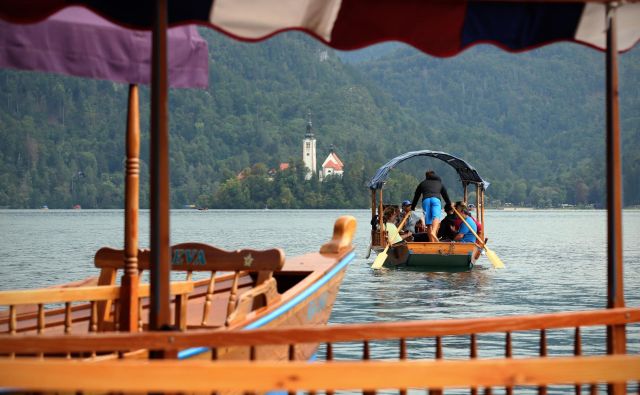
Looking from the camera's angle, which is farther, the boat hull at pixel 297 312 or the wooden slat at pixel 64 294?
the boat hull at pixel 297 312

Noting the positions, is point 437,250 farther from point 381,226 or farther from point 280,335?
point 280,335

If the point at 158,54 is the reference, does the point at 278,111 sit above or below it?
above

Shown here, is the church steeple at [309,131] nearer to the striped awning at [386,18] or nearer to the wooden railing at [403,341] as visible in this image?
the striped awning at [386,18]

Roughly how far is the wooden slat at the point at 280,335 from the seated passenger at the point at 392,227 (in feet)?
68.8

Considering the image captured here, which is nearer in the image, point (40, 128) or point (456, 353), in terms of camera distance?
point (456, 353)

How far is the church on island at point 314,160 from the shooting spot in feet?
532

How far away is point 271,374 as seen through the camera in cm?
352

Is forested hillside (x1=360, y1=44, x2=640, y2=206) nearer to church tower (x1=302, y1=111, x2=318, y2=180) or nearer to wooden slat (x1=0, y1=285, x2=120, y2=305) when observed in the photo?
church tower (x1=302, y1=111, x2=318, y2=180)

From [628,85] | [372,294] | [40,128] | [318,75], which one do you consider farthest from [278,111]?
[372,294]

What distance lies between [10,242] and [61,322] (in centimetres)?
7010

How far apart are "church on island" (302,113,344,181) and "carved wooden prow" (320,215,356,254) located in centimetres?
15005

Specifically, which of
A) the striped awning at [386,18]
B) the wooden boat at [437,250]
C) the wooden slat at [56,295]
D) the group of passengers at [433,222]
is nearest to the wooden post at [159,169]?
the striped awning at [386,18]

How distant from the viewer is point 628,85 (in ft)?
543

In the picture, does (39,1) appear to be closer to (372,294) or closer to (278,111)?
(372,294)
